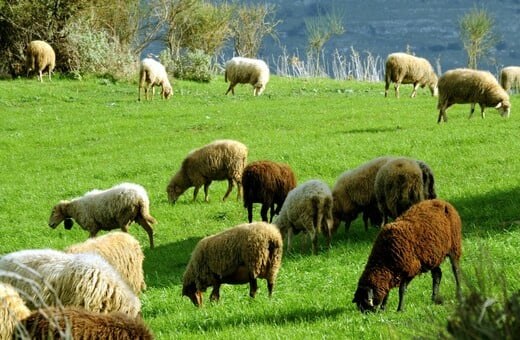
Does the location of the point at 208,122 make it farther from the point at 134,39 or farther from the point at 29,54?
the point at 134,39

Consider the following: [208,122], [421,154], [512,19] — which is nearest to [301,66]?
[208,122]

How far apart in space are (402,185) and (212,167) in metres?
5.76

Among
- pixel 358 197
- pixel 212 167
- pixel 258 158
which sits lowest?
pixel 258 158

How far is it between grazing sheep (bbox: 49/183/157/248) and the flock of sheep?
20mm

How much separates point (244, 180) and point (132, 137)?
9.57 meters

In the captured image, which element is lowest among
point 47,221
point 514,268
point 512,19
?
point 47,221

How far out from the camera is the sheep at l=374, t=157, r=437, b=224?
11.8 metres

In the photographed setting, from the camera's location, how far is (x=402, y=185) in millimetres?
11812

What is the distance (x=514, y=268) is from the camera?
29.5ft

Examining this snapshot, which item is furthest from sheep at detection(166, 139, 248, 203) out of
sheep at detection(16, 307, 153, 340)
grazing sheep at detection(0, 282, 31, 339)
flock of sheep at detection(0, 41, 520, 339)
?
sheep at detection(16, 307, 153, 340)

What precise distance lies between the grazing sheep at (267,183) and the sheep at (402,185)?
2406mm

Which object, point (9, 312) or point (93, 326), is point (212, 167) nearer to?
point (9, 312)

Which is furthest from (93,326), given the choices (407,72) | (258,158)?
(407,72)

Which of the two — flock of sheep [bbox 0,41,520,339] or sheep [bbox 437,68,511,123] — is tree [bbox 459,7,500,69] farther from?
flock of sheep [bbox 0,41,520,339]
